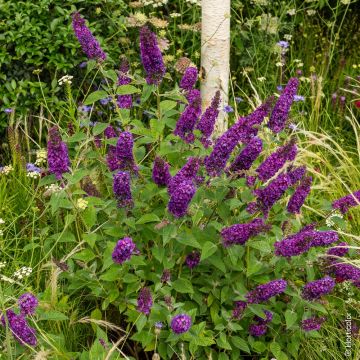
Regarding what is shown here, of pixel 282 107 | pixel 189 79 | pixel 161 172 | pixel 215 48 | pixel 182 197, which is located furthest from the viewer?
pixel 215 48

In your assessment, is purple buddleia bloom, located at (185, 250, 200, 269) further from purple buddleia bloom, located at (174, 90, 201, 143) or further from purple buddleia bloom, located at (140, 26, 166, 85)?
purple buddleia bloom, located at (140, 26, 166, 85)

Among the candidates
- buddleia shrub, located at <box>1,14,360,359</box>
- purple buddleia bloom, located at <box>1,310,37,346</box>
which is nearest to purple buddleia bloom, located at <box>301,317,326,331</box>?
buddleia shrub, located at <box>1,14,360,359</box>

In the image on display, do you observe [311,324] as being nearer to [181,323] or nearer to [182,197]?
[181,323]

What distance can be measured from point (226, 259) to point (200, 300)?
219 mm

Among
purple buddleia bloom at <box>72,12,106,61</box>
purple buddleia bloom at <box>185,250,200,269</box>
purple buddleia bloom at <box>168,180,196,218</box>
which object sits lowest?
purple buddleia bloom at <box>185,250,200,269</box>

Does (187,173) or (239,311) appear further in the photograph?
(239,311)

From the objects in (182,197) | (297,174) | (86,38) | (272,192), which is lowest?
(297,174)

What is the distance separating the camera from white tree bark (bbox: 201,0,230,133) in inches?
187

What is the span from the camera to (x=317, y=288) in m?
2.91

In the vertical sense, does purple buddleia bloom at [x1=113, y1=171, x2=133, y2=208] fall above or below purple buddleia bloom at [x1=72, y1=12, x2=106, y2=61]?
below

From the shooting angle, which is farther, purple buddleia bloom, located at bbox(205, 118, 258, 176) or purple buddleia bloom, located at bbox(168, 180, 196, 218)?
purple buddleia bloom, located at bbox(205, 118, 258, 176)

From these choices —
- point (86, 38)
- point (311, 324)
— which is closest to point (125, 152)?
point (86, 38)

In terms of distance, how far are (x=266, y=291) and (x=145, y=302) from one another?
49 centimetres

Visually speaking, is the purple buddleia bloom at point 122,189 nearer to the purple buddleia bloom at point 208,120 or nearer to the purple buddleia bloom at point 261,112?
the purple buddleia bloom at point 208,120
